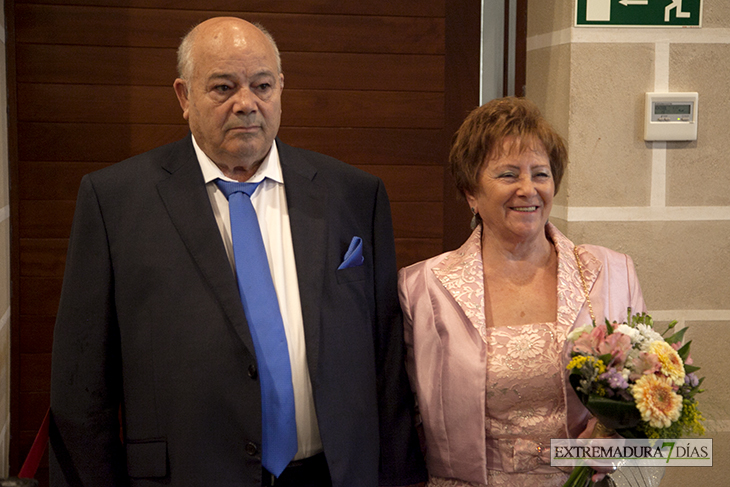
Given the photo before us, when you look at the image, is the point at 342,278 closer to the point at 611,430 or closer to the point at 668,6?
the point at 611,430

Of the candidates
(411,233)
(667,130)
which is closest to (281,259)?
(411,233)

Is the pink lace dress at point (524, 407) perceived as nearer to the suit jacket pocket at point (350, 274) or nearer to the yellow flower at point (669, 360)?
the yellow flower at point (669, 360)

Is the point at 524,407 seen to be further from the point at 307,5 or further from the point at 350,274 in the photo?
the point at 307,5

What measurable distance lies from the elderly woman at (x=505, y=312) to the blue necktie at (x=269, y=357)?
40cm

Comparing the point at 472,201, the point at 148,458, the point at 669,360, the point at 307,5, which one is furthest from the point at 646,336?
the point at 307,5

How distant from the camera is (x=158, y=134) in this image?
2.51 meters

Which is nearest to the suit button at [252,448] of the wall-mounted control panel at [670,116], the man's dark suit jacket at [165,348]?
the man's dark suit jacket at [165,348]

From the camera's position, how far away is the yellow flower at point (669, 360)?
1.50m

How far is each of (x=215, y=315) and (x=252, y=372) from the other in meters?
0.15

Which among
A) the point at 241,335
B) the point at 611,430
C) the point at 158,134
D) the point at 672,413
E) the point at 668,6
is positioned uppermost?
the point at 668,6

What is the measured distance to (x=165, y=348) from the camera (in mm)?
1574

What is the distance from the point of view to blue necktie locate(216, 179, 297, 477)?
5.21ft

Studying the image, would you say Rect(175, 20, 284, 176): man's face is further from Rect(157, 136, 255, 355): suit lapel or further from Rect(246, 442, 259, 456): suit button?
Rect(246, 442, 259, 456): suit button

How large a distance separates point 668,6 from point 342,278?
4.75ft
